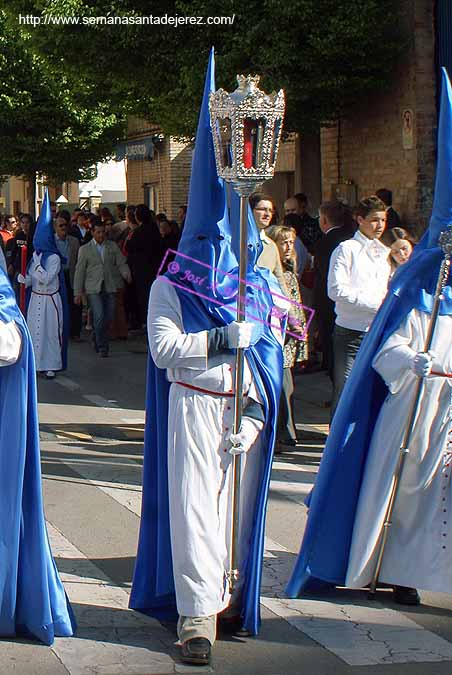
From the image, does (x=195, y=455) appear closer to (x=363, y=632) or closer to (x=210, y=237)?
(x=210, y=237)

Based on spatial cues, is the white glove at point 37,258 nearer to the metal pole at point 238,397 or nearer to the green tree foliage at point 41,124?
the metal pole at point 238,397

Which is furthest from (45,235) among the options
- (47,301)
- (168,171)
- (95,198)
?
(95,198)

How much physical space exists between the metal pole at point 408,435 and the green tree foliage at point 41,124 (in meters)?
24.1

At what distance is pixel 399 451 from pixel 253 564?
1.03 m

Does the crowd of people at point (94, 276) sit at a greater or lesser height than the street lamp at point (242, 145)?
lesser

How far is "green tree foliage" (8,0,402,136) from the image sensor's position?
14.2 meters

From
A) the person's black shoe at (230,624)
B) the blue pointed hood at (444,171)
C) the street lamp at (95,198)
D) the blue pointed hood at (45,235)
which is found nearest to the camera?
the person's black shoe at (230,624)

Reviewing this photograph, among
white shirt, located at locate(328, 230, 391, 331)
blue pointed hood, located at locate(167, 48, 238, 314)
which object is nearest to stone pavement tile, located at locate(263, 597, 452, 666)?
blue pointed hood, located at locate(167, 48, 238, 314)

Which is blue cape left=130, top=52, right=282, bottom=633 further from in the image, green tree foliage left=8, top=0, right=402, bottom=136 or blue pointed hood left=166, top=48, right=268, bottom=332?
green tree foliage left=8, top=0, right=402, bottom=136

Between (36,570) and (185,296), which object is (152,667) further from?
(185,296)

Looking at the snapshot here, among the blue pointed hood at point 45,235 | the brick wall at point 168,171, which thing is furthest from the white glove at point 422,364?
the brick wall at point 168,171

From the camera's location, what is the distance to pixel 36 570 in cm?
544

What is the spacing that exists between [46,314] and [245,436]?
33.2 feet

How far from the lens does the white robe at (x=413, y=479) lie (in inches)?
241
